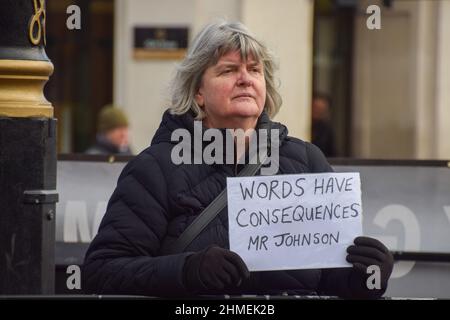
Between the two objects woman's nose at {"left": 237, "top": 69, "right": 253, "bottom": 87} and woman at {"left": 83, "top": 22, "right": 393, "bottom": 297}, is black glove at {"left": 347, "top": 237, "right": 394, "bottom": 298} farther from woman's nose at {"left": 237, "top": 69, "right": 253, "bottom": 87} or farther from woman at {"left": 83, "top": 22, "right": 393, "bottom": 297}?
woman's nose at {"left": 237, "top": 69, "right": 253, "bottom": 87}

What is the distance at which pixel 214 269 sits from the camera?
4496 millimetres

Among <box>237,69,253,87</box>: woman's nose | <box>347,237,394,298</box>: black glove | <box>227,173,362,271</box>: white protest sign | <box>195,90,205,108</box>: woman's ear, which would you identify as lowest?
<box>347,237,394,298</box>: black glove

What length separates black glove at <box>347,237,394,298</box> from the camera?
15.4ft

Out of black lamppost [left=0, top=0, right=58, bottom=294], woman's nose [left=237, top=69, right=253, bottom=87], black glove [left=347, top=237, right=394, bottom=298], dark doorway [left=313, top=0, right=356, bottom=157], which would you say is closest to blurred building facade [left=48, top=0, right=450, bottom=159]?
dark doorway [left=313, top=0, right=356, bottom=157]

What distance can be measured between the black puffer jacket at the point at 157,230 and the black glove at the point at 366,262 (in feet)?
0.19

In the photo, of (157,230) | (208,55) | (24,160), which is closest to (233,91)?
(208,55)

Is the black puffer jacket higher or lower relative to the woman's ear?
lower

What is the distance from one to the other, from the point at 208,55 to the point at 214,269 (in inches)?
30.4

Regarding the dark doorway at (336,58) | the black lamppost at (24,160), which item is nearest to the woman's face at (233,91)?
the black lamppost at (24,160)

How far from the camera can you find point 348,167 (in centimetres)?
739

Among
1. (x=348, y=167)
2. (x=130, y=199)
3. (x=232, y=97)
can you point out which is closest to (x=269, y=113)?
(x=232, y=97)

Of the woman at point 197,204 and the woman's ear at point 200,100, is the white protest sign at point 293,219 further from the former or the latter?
the woman's ear at point 200,100

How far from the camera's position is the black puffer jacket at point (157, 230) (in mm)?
4672
